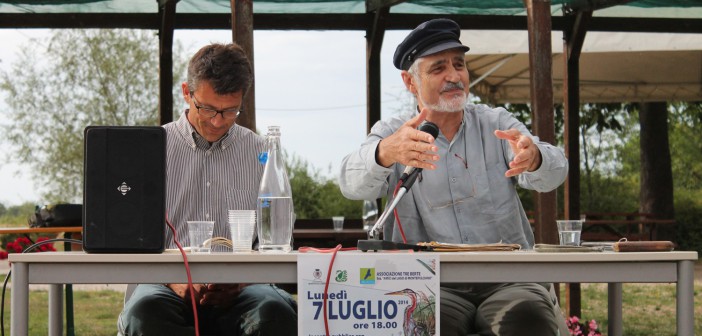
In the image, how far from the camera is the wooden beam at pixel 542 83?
5902 millimetres

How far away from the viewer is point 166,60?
7.86 metres

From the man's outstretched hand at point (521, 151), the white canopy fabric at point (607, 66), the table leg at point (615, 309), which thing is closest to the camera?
the man's outstretched hand at point (521, 151)

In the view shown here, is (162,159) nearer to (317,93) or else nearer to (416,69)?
(416,69)

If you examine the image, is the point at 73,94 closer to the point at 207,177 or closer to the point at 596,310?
the point at 596,310

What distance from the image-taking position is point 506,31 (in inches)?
329

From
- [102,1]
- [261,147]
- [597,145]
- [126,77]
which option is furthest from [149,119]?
[261,147]

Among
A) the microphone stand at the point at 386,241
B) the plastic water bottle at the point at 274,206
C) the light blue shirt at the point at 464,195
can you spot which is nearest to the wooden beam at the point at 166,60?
the light blue shirt at the point at 464,195

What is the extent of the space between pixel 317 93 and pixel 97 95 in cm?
653

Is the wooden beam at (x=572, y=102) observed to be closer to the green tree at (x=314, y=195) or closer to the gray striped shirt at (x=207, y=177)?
the gray striped shirt at (x=207, y=177)

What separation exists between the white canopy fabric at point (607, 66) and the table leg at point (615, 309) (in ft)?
A: 16.8

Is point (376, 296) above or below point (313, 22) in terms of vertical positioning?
below

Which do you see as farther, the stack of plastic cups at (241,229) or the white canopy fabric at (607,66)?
the white canopy fabric at (607,66)

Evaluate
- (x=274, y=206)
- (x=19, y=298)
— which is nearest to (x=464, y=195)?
(x=274, y=206)

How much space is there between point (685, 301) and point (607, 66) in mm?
8446
